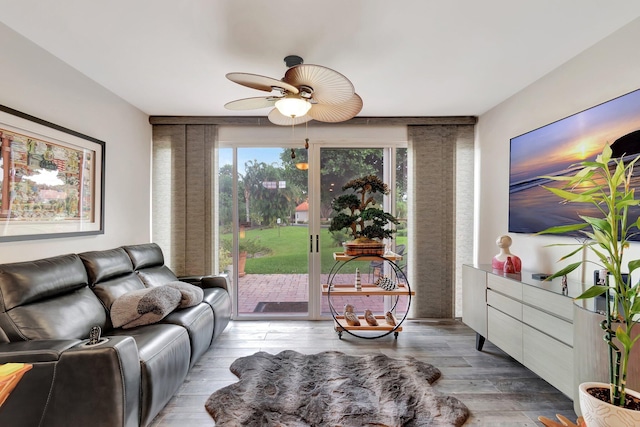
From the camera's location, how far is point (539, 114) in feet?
8.82

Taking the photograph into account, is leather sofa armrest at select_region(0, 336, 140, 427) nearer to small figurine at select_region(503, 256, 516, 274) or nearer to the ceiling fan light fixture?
the ceiling fan light fixture

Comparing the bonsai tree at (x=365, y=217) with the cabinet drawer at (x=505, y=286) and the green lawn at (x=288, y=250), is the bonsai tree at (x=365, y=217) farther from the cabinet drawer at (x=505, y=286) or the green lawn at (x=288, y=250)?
the cabinet drawer at (x=505, y=286)

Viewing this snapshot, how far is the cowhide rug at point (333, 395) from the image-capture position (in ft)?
6.30

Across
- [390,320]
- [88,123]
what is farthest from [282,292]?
[88,123]

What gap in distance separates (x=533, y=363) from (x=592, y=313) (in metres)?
0.76

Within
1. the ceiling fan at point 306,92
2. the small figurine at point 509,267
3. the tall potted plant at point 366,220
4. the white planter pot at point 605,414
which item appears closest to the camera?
the white planter pot at point 605,414

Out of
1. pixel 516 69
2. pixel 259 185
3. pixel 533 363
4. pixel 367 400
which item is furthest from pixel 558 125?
pixel 259 185

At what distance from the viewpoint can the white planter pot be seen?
114cm

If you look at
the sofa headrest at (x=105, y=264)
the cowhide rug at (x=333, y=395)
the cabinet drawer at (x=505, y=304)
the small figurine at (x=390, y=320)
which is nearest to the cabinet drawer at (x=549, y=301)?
the cabinet drawer at (x=505, y=304)

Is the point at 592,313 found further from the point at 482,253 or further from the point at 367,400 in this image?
the point at 482,253

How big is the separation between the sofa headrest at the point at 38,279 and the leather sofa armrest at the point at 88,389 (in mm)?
623

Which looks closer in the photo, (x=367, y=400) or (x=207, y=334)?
(x=367, y=400)

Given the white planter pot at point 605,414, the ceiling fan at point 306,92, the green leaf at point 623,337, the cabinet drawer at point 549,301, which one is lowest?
the white planter pot at point 605,414

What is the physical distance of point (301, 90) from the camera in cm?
193
